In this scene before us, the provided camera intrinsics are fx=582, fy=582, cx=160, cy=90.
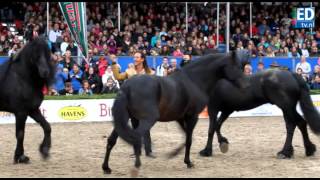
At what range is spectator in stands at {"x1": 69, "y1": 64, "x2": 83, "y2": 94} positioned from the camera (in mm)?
16172

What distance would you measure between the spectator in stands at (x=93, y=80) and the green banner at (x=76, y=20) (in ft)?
2.26

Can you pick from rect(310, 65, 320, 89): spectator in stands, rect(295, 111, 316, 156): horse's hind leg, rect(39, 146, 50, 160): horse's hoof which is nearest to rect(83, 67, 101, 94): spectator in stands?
rect(310, 65, 320, 89): spectator in stands

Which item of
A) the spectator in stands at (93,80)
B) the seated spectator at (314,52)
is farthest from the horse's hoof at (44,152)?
the seated spectator at (314,52)

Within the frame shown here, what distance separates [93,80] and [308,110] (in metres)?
8.14

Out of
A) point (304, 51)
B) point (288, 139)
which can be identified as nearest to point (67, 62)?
point (288, 139)

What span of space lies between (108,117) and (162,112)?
24.0 feet

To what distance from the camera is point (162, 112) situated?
25.5 ft

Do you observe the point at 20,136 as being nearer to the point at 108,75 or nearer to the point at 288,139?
the point at 288,139

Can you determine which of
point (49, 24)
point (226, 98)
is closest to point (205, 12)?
point (49, 24)

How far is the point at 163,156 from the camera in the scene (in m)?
9.57

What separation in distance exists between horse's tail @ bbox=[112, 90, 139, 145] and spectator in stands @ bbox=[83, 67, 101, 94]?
8786 millimetres

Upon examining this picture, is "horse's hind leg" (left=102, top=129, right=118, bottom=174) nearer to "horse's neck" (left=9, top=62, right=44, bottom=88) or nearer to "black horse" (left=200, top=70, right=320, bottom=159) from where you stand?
"horse's neck" (left=9, top=62, right=44, bottom=88)

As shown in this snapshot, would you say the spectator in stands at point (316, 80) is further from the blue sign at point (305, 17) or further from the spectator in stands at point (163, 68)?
the blue sign at point (305, 17)

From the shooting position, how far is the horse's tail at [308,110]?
937 centimetres
